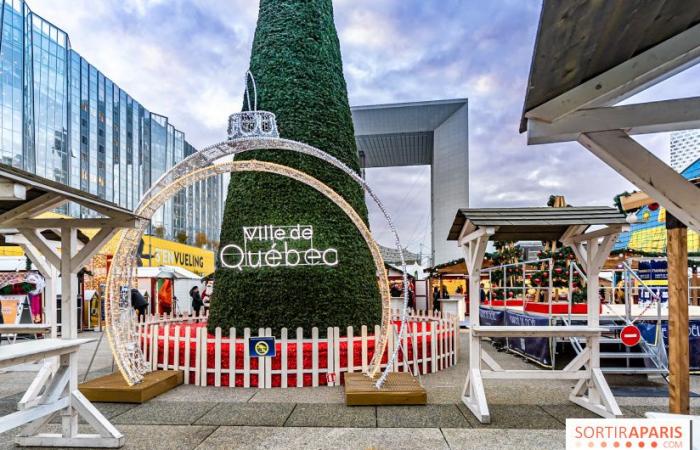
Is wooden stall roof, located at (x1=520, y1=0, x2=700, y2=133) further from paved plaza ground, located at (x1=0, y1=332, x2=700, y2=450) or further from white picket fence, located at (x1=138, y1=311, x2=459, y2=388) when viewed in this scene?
white picket fence, located at (x1=138, y1=311, x2=459, y2=388)

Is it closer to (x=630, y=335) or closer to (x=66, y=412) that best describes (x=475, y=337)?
(x=630, y=335)

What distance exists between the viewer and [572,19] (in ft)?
7.37

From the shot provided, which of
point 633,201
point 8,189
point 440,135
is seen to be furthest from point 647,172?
point 440,135

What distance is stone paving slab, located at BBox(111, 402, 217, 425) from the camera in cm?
567

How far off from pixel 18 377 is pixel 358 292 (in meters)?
6.07

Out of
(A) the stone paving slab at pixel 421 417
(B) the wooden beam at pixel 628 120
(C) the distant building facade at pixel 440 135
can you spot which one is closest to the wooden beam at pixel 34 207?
(A) the stone paving slab at pixel 421 417

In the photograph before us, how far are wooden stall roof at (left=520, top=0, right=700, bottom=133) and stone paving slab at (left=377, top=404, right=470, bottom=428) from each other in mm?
4114

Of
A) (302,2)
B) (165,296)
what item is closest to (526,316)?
(302,2)

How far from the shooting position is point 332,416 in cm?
586

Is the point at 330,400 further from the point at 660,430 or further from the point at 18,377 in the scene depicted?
the point at 18,377

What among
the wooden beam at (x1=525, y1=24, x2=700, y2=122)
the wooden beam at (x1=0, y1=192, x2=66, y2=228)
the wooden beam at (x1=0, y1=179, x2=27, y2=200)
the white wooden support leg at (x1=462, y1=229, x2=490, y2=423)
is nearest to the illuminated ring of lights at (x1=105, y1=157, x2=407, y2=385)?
the white wooden support leg at (x1=462, y1=229, x2=490, y2=423)

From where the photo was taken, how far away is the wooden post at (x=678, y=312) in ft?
16.3

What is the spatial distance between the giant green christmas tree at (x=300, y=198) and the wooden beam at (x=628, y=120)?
6.15 m

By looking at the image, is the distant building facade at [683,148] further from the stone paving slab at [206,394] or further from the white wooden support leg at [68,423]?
the white wooden support leg at [68,423]
